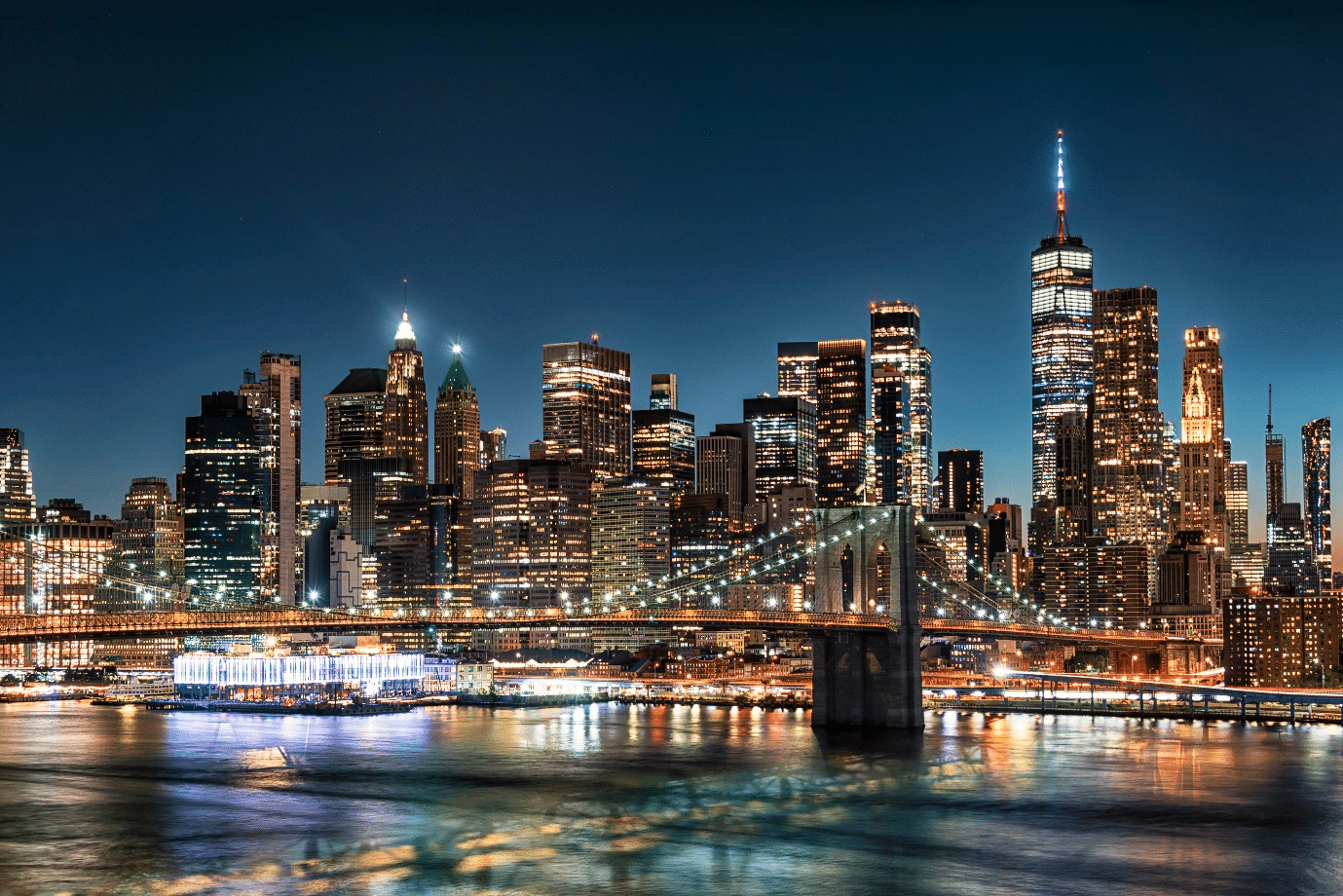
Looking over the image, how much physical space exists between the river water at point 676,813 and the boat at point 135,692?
110 feet

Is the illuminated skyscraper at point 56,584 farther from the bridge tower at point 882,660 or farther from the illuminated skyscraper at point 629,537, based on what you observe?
the bridge tower at point 882,660

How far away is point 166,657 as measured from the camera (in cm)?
16462

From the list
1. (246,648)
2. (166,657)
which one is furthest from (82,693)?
(166,657)

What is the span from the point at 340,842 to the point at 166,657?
130572 mm

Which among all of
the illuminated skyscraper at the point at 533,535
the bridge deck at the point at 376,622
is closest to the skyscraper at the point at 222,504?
the illuminated skyscraper at the point at 533,535

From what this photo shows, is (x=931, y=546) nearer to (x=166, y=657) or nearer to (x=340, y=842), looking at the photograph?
(x=166, y=657)

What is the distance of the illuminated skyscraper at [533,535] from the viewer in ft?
582

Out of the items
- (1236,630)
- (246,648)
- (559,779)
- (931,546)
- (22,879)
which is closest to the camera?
(22,879)

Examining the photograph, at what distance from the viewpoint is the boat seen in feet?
342

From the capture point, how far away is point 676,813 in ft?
152

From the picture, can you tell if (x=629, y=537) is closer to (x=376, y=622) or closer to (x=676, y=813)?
(x=376, y=622)

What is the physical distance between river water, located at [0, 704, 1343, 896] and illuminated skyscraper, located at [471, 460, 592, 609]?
104 m

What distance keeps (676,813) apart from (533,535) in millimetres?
134305

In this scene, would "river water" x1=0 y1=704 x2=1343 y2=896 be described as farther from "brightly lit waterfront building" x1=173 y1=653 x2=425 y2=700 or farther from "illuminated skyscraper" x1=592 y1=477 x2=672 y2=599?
"illuminated skyscraper" x1=592 y1=477 x2=672 y2=599
